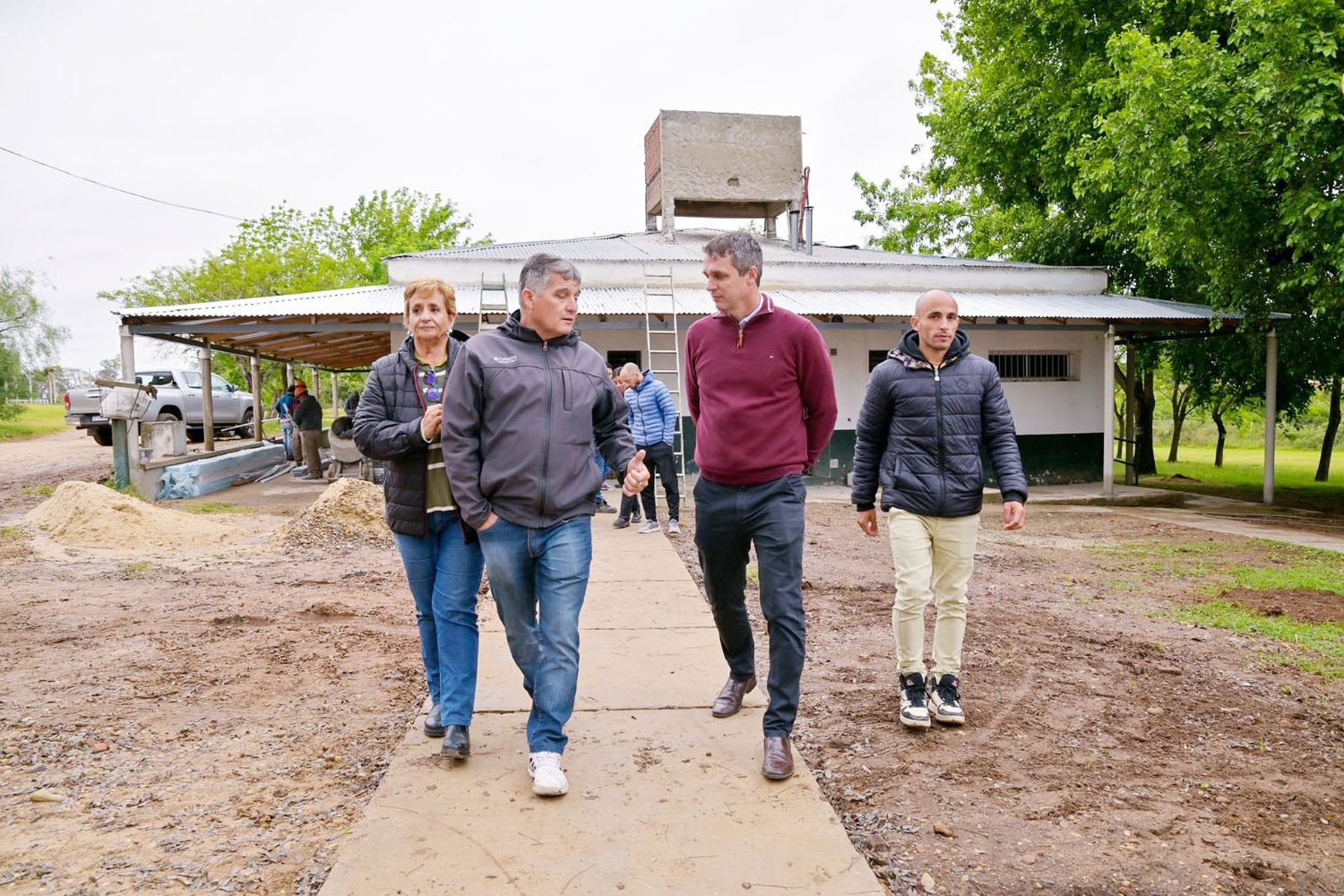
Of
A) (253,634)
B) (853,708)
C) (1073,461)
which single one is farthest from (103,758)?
(1073,461)

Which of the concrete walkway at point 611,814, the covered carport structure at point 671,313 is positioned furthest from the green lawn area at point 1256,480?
the concrete walkway at point 611,814

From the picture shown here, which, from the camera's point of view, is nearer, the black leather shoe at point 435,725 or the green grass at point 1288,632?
the black leather shoe at point 435,725

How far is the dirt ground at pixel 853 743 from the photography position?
2859 millimetres

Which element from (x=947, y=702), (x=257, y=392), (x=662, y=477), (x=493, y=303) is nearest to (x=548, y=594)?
(x=947, y=702)

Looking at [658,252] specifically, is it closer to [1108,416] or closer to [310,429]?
[310,429]

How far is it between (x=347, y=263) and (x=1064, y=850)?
128 ft

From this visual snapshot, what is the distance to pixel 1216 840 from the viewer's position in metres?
2.99

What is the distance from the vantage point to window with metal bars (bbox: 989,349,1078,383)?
1694cm

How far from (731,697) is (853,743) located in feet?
1.76

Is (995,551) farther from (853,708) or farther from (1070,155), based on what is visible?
(1070,155)

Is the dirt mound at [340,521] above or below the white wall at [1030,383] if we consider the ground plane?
below

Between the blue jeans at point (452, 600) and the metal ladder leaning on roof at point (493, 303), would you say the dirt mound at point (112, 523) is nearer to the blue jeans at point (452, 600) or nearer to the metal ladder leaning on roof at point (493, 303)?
the metal ladder leaning on roof at point (493, 303)

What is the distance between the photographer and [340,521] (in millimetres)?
9875

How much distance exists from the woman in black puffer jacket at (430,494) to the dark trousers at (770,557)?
0.91 m
